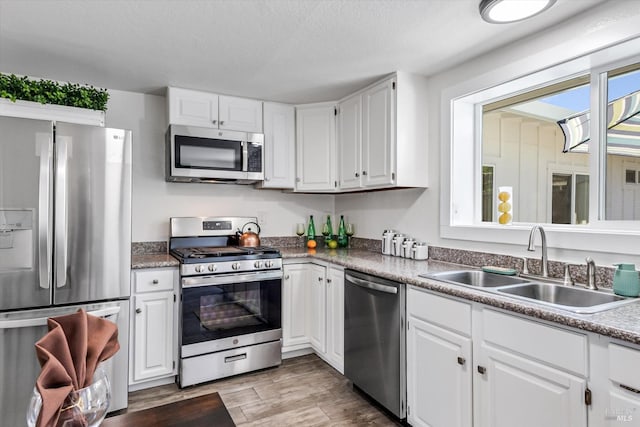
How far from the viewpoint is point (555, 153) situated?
224cm

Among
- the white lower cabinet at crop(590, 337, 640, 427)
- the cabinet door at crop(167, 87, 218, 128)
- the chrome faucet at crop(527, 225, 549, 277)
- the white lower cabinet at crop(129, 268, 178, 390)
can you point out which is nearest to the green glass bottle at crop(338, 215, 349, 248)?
the cabinet door at crop(167, 87, 218, 128)

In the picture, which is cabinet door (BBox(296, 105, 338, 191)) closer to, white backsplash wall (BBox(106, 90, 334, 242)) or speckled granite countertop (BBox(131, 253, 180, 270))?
white backsplash wall (BBox(106, 90, 334, 242))

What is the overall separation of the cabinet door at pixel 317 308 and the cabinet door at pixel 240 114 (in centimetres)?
134

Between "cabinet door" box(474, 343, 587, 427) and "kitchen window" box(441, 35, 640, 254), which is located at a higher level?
"kitchen window" box(441, 35, 640, 254)

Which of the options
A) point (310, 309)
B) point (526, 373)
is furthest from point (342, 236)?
point (526, 373)

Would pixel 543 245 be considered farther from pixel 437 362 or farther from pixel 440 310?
pixel 437 362

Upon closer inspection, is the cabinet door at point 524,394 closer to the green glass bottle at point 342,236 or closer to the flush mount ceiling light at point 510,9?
the flush mount ceiling light at point 510,9

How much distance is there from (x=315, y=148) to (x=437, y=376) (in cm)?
218

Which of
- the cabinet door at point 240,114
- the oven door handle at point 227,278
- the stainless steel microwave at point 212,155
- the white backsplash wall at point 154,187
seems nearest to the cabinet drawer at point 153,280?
the oven door handle at point 227,278

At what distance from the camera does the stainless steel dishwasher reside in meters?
2.08

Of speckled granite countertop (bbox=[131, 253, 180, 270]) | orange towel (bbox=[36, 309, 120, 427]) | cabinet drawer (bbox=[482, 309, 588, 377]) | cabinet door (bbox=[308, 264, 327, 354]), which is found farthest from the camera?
cabinet door (bbox=[308, 264, 327, 354])

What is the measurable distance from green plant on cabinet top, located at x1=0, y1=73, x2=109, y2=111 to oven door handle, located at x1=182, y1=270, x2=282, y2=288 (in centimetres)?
133

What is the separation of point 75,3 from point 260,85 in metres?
1.34

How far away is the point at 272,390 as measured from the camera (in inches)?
101
